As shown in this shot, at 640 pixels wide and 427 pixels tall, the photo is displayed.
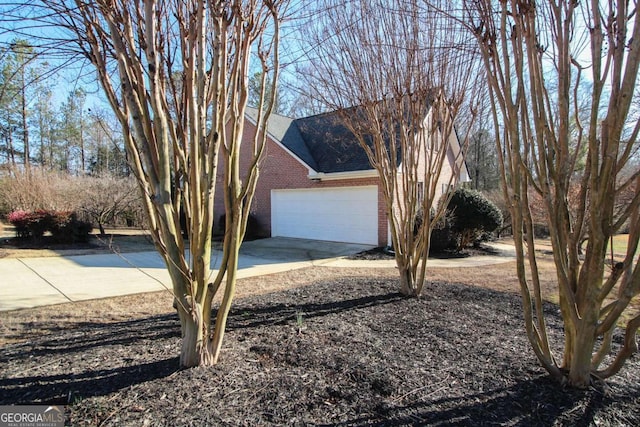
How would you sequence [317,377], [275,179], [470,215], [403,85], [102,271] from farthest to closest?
[275,179] < [470,215] < [102,271] < [403,85] < [317,377]

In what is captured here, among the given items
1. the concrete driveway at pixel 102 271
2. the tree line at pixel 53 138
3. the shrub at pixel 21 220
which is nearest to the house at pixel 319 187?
the concrete driveway at pixel 102 271

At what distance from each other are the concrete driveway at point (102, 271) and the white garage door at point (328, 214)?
0.71 m

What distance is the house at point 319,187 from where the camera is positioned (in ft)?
36.8

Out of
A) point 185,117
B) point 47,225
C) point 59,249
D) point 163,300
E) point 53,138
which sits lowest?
point 163,300

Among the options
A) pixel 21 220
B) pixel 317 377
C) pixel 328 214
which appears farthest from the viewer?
pixel 328 214

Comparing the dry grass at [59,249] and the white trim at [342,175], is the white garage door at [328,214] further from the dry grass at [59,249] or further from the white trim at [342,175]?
the dry grass at [59,249]

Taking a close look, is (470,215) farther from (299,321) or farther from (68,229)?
(68,229)

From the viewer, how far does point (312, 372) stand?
2531 mm

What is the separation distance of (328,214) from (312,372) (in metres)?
9.95

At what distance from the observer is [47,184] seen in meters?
12.8

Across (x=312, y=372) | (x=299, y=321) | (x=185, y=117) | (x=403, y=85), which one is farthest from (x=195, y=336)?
(x=403, y=85)

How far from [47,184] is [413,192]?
13894 millimetres

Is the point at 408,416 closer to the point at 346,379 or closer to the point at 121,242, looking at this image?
the point at 346,379

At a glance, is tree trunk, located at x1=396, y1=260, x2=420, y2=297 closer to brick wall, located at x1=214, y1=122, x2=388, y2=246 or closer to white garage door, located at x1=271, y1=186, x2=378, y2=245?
white garage door, located at x1=271, y1=186, x2=378, y2=245
